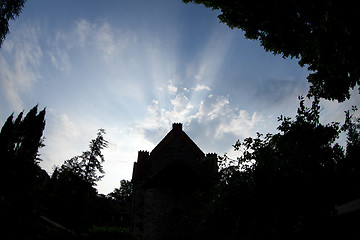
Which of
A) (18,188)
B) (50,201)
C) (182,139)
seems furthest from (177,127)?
(18,188)

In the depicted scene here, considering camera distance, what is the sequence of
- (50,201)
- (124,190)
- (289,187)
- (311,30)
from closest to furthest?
(50,201)
(289,187)
(311,30)
(124,190)

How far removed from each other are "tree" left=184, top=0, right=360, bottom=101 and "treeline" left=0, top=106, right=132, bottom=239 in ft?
27.2

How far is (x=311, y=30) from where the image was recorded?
8.01 m

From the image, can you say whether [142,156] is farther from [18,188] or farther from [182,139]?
[18,188]

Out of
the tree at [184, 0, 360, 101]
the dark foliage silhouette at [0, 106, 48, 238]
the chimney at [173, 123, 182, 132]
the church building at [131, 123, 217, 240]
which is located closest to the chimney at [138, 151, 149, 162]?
the chimney at [173, 123, 182, 132]

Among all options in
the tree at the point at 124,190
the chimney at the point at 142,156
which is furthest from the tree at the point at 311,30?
the tree at the point at 124,190

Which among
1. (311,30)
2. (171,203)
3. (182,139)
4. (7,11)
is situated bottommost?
(171,203)

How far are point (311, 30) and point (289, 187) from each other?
6.45 metres

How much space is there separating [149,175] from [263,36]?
1680 centimetres

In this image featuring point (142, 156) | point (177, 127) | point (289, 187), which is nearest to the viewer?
point (289, 187)

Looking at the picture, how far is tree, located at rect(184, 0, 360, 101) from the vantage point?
637 centimetres

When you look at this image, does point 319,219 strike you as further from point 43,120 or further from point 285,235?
point 43,120

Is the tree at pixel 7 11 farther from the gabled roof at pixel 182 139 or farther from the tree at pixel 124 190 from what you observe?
the tree at pixel 124 190

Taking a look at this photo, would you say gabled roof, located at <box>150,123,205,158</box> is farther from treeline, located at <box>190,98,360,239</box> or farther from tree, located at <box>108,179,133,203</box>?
tree, located at <box>108,179,133,203</box>
